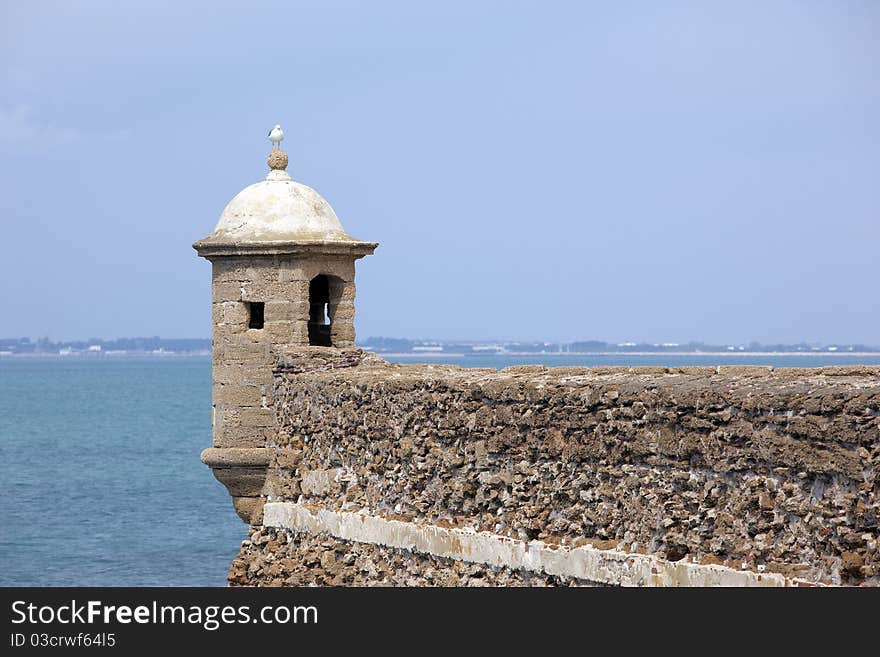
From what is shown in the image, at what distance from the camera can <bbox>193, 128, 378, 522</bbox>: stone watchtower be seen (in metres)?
16.9

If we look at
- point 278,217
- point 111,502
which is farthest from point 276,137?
point 111,502

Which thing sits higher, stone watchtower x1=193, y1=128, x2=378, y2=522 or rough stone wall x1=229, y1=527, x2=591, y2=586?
stone watchtower x1=193, y1=128, x2=378, y2=522

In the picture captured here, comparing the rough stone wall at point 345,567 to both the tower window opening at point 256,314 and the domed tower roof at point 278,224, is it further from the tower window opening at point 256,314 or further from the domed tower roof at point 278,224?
the domed tower roof at point 278,224

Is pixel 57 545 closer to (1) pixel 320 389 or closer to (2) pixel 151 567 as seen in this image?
(2) pixel 151 567

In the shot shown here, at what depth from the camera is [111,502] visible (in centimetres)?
4766

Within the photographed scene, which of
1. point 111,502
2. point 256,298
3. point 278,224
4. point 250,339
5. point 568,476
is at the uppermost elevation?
point 278,224

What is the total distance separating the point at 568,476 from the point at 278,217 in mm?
5974

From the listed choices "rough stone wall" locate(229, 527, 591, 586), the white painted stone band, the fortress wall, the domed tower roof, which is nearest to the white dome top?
the domed tower roof

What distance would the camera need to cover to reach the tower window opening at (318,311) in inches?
731

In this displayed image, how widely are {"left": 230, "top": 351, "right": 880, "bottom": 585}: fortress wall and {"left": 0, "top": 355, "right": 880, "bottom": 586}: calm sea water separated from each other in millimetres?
14383

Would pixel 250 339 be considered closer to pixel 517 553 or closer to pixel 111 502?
pixel 517 553

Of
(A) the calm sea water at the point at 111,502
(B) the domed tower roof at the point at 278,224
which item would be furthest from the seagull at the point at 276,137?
(A) the calm sea water at the point at 111,502

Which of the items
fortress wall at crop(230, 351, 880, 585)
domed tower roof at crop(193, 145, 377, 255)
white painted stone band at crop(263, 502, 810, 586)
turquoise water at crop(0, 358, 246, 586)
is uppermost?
domed tower roof at crop(193, 145, 377, 255)

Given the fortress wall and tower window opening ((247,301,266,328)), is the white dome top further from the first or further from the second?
the fortress wall
